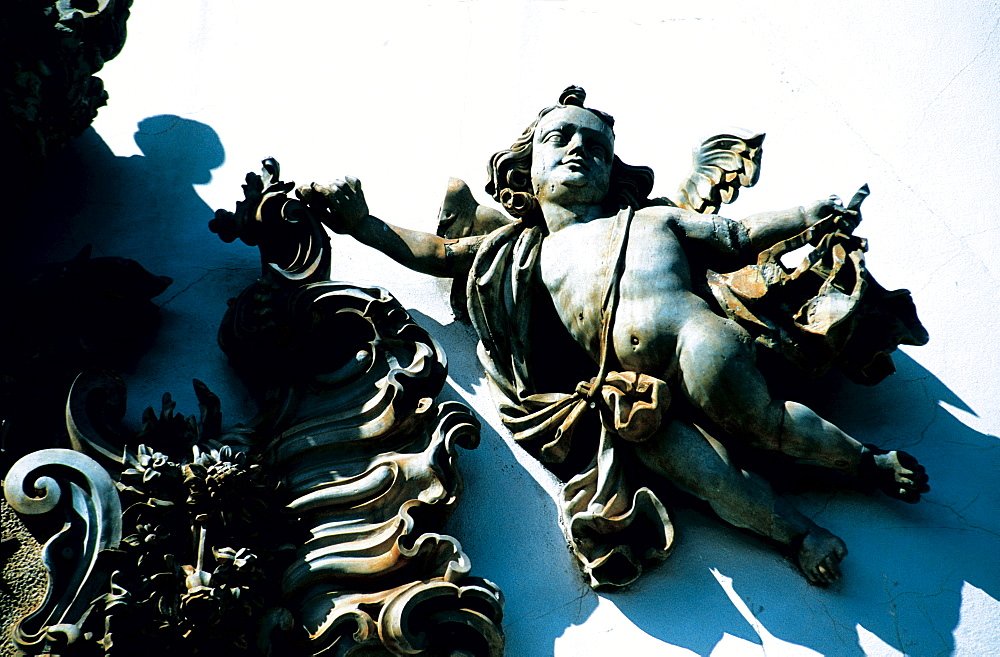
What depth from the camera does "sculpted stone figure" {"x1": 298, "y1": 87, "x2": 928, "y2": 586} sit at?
129 inches

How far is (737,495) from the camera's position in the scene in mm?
3260

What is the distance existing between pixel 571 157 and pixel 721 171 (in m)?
0.42

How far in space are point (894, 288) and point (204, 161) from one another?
2126 millimetres

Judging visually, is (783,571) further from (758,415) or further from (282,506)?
(282,506)

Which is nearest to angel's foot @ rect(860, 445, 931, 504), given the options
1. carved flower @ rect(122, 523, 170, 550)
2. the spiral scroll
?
carved flower @ rect(122, 523, 170, 550)

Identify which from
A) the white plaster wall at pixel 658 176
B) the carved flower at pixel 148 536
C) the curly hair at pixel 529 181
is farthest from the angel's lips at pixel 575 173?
the carved flower at pixel 148 536

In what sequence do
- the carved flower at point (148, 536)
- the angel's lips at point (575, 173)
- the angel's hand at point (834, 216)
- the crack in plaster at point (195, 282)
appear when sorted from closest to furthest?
the carved flower at point (148, 536), the angel's hand at point (834, 216), the angel's lips at point (575, 173), the crack in plaster at point (195, 282)

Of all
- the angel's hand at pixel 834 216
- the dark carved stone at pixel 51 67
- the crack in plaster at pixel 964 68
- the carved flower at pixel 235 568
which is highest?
the crack in plaster at pixel 964 68

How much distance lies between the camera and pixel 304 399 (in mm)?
3424

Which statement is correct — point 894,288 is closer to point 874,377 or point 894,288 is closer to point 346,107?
point 874,377

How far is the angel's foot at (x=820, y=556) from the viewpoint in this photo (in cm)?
322

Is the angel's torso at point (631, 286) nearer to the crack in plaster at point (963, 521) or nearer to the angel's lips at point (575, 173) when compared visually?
the angel's lips at point (575, 173)

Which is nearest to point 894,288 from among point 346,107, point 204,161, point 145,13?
point 346,107

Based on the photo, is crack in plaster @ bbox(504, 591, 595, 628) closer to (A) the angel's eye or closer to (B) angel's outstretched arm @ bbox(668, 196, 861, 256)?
(B) angel's outstretched arm @ bbox(668, 196, 861, 256)
